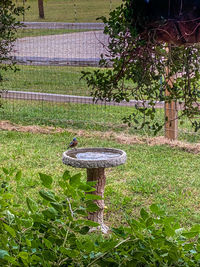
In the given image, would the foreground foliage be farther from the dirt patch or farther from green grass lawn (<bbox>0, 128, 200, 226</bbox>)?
the dirt patch

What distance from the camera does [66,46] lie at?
862 cm

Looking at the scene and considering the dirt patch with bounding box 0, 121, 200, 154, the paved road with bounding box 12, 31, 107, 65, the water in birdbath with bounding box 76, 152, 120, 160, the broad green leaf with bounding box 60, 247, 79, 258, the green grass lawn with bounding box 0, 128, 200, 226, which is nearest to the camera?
the broad green leaf with bounding box 60, 247, 79, 258

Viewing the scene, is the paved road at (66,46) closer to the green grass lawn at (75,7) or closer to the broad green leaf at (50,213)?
the green grass lawn at (75,7)

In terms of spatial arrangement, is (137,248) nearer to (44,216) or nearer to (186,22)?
(44,216)

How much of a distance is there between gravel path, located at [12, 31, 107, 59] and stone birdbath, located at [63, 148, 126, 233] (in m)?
3.80

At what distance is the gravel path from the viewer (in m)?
8.30

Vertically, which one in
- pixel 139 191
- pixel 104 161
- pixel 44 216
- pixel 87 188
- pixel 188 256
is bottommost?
pixel 139 191

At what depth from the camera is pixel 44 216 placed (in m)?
1.46

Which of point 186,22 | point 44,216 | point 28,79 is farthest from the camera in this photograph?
point 28,79

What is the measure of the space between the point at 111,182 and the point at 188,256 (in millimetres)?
4165

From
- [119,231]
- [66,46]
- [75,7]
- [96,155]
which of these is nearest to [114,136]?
[66,46]

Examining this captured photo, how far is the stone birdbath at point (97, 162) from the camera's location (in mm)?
4066

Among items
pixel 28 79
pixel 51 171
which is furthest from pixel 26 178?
pixel 28 79

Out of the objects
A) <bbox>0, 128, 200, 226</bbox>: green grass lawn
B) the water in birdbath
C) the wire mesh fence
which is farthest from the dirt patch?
the water in birdbath
